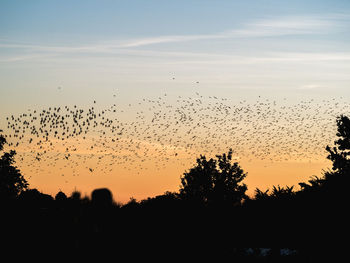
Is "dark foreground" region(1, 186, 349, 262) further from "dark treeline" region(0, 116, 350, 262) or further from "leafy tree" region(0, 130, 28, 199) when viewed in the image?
"leafy tree" region(0, 130, 28, 199)

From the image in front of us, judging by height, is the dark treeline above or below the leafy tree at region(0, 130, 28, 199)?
below

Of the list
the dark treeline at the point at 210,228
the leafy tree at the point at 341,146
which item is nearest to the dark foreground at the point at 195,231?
the dark treeline at the point at 210,228

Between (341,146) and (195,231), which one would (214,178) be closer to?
(341,146)

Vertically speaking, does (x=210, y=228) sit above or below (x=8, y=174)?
below

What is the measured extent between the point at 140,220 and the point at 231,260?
11845mm

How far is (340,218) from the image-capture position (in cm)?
2006

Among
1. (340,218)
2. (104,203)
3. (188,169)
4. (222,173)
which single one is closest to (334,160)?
(222,173)

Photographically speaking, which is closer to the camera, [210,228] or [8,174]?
[210,228]

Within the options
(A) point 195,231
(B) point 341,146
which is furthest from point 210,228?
(B) point 341,146

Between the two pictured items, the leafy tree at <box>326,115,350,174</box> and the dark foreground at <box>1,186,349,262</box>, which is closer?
the dark foreground at <box>1,186,349,262</box>

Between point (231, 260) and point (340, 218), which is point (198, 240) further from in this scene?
point (340, 218)

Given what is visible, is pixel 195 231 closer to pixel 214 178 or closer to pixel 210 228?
pixel 210 228

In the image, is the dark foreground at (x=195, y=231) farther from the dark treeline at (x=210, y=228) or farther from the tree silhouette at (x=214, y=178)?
the tree silhouette at (x=214, y=178)

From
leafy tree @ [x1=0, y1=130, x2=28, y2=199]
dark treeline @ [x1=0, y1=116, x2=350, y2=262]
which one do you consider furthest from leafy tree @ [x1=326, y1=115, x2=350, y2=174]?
leafy tree @ [x1=0, y1=130, x2=28, y2=199]
